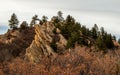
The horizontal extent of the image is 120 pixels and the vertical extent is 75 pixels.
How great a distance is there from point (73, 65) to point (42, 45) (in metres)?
33.5

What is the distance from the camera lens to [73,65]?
122 meters

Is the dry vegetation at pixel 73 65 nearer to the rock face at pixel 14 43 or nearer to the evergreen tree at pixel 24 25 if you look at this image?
the rock face at pixel 14 43

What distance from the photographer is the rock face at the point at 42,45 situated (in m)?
147

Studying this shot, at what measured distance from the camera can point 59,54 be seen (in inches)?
5758

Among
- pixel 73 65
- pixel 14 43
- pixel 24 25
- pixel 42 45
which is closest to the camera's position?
pixel 73 65

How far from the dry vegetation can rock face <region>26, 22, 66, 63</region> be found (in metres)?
10.1

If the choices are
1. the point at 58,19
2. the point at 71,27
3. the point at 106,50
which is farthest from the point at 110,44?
the point at 58,19

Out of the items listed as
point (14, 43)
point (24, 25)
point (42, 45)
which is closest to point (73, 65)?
point (42, 45)

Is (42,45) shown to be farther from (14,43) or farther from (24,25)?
(24,25)

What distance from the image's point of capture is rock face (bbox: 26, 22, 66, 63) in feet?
481

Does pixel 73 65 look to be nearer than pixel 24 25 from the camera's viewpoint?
Yes

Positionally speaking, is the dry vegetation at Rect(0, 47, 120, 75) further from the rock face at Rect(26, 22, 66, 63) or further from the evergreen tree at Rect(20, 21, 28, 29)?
the evergreen tree at Rect(20, 21, 28, 29)

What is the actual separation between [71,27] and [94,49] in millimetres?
22937

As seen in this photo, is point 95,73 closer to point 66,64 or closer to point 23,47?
point 66,64
